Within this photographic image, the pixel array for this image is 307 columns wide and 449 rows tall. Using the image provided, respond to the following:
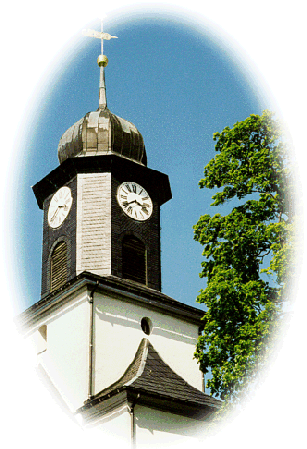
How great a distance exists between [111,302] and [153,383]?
276 centimetres

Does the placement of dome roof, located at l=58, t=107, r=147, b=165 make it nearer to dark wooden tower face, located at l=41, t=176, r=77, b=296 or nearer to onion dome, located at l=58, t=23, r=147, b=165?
onion dome, located at l=58, t=23, r=147, b=165

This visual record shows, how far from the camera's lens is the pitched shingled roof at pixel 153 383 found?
20.0 meters

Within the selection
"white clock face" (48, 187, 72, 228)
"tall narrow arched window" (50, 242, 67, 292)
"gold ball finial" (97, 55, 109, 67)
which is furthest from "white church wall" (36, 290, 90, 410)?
"gold ball finial" (97, 55, 109, 67)

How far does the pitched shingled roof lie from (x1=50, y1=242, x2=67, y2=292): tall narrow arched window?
3.15m

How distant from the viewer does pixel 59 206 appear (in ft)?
82.4

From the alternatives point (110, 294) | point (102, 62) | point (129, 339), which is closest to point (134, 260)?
point (110, 294)

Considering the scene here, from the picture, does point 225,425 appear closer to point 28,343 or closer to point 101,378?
point 101,378

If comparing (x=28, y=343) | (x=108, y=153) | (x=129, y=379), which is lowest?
(x=129, y=379)

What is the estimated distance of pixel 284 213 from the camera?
16859mm

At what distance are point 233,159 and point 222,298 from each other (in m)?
3.37

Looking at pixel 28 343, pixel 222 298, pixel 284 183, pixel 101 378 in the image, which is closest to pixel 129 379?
pixel 101 378

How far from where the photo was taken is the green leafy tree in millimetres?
15562

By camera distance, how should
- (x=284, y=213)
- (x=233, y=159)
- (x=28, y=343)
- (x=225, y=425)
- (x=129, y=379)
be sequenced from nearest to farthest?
(x=225, y=425) < (x=284, y=213) < (x=233, y=159) < (x=129, y=379) < (x=28, y=343)

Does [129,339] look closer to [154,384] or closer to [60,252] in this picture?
[154,384]
